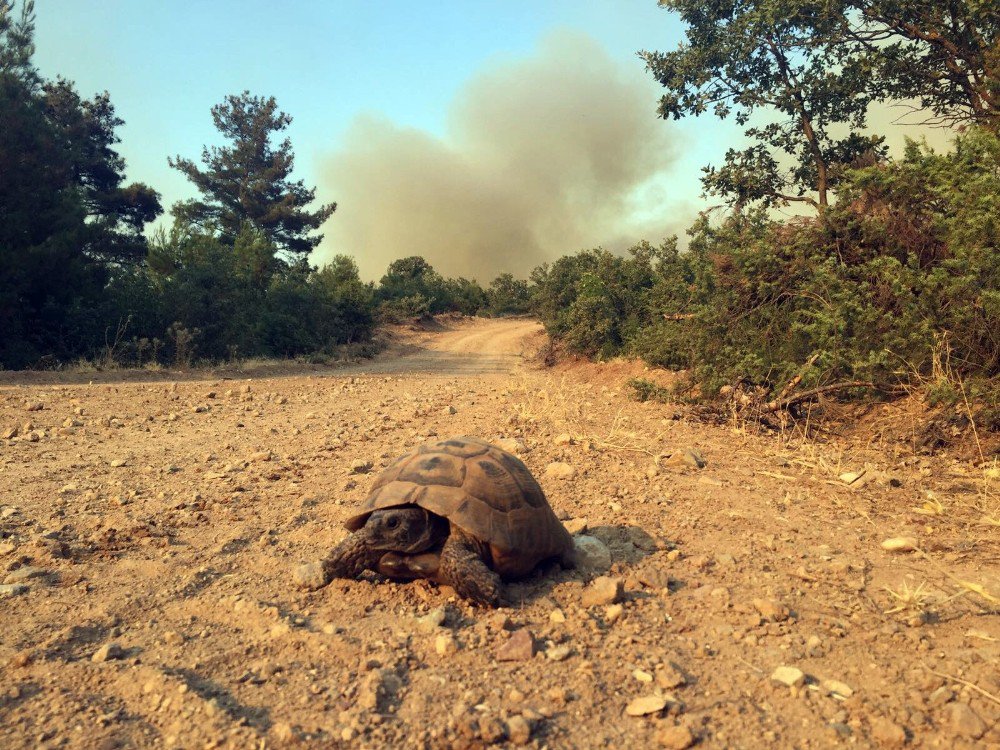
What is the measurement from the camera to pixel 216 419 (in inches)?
372

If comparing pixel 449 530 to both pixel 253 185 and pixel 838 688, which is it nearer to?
pixel 838 688

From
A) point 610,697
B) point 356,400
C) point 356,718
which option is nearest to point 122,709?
point 356,718

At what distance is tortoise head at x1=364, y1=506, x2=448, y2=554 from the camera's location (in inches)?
152

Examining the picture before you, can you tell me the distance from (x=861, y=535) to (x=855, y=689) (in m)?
2.12

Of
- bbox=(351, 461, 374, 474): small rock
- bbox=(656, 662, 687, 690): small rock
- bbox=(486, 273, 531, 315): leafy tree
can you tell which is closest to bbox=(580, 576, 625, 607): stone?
bbox=(656, 662, 687, 690): small rock

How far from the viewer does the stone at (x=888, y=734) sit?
2.47 metres

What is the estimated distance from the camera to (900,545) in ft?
14.1

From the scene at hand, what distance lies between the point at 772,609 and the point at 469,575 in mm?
1496

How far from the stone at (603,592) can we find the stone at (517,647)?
0.53 meters

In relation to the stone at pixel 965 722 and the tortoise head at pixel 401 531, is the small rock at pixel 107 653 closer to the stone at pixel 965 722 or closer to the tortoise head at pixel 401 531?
the tortoise head at pixel 401 531

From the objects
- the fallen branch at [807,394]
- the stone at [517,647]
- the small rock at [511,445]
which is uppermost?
the fallen branch at [807,394]

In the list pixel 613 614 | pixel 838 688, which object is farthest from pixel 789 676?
pixel 613 614

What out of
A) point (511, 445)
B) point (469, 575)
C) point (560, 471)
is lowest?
point (469, 575)

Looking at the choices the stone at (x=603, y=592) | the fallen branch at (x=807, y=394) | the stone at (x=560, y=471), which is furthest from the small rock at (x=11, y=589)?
the fallen branch at (x=807, y=394)
